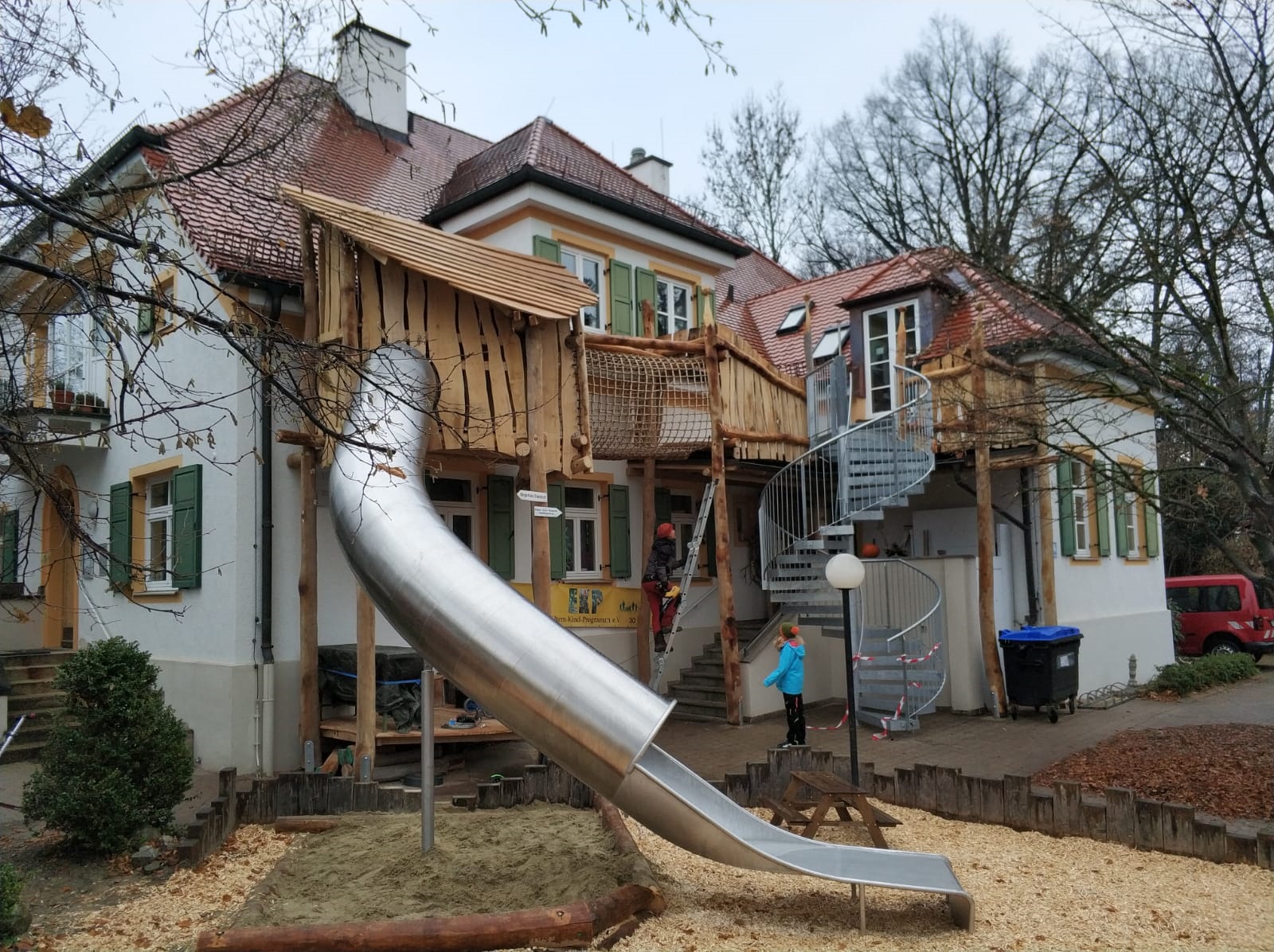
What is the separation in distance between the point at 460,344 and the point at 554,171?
5145mm

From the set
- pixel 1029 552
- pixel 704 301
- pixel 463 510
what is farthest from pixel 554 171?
pixel 1029 552

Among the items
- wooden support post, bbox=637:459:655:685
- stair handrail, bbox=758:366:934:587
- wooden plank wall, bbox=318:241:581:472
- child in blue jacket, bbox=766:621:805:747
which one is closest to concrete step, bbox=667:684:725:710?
wooden support post, bbox=637:459:655:685

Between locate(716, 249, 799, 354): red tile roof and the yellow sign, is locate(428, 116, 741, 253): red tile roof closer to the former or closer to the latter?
locate(716, 249, 799, 354): red tile roof

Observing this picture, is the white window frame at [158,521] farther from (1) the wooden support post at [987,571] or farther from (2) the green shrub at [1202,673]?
(2) the green shrub at [1202,673]

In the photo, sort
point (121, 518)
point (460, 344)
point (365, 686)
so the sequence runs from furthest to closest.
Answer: point (121, 518) → point (460, 344) → point (365, 686)

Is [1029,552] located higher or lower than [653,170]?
lower

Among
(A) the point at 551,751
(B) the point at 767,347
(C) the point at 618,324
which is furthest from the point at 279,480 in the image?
(B) the point at 767,347

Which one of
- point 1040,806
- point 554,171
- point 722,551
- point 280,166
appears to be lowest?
point 1040,806

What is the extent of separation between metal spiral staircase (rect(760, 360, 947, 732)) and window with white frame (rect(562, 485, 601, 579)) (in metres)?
2.44

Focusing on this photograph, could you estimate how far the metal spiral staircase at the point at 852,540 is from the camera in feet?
42.0

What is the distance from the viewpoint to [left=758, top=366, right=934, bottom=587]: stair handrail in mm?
13594

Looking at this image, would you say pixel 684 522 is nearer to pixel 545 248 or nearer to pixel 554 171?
pixel 545 248

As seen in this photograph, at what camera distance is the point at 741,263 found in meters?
24.8

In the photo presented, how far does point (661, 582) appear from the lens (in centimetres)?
1318
